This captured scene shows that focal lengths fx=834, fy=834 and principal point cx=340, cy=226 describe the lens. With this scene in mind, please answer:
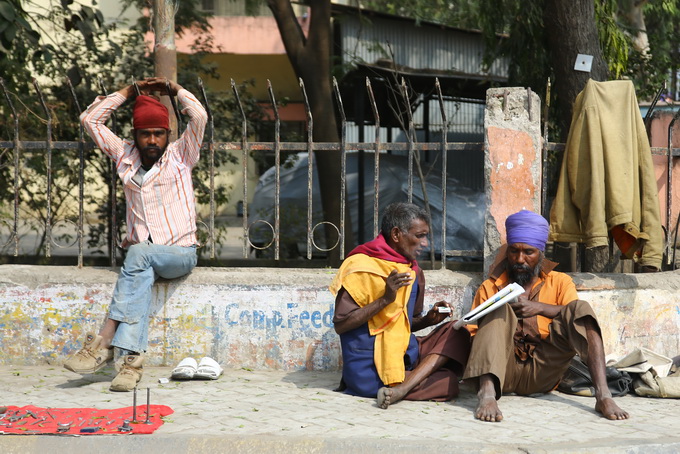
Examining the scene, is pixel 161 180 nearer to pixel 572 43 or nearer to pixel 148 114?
pixel 148 114

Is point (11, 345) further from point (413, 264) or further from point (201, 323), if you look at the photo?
point (413, 264)

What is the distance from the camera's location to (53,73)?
340 inches

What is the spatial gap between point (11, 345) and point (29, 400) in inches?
39.5

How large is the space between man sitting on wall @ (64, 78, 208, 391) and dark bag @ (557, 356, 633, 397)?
94.3 inches

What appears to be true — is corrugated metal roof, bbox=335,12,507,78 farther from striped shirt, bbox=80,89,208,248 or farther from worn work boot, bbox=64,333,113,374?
worn work boot, bbox=64,333,113,374

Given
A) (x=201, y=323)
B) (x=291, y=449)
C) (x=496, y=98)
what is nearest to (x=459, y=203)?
(x=496, y=98)

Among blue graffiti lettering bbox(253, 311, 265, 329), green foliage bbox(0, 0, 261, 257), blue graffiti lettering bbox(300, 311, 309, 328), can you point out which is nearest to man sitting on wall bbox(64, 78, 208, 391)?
blue graffiti lettering bbox(253, 311, 265, 329)

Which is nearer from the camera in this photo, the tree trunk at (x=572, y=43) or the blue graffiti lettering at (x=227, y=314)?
the blue graffiti lettering at (x=227, y=314)

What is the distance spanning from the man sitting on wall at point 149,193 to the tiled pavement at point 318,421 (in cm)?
45

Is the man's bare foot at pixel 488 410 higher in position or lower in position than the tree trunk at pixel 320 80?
lower

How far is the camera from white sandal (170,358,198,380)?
4.97 meters

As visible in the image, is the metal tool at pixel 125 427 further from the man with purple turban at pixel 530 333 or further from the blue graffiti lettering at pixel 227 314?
the man with purple turban at pixel 530 333

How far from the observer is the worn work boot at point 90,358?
457 cm

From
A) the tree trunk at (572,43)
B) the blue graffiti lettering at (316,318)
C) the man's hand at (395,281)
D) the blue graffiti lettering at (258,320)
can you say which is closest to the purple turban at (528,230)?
the man's hand at (395,281)
